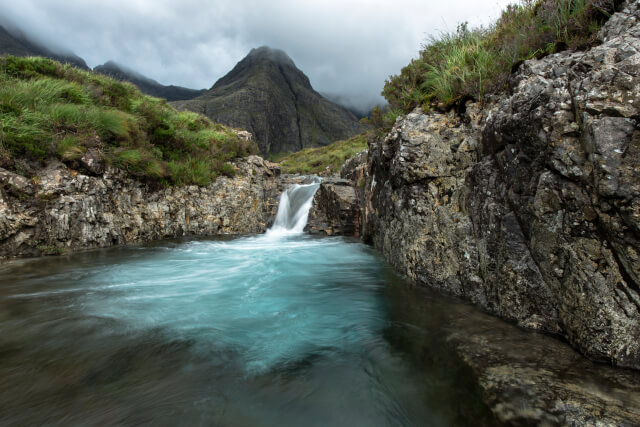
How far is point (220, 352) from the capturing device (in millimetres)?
3299

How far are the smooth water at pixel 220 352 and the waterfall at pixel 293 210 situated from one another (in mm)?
6622

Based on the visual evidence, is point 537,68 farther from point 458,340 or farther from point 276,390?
point 276,390

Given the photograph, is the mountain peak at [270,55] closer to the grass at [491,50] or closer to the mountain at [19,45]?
the mountain at [19,45]

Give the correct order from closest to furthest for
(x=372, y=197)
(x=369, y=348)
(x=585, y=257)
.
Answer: (x=585, y=257) < (x=369, y=348) < (x=372, y=197)

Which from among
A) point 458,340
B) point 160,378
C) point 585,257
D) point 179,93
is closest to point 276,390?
point 160,378

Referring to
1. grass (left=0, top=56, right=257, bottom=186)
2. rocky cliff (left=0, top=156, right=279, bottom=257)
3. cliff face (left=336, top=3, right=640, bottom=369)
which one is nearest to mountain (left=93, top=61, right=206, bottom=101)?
grass (left=0, top=56, right=257, bottom=186)

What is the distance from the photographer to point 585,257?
8.59 ft

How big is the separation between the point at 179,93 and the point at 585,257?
121 meters

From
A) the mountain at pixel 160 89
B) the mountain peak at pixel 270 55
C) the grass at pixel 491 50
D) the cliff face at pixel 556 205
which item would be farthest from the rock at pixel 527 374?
the mountain peak at pixel 270 55

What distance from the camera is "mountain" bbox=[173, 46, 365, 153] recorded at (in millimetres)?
77062

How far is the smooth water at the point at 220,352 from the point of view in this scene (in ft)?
7.84

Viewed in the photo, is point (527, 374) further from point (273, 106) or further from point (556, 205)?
point (273, 106)

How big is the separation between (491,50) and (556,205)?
4261 mm

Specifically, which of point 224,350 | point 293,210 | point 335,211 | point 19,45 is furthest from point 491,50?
point 19,45
